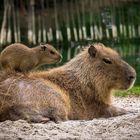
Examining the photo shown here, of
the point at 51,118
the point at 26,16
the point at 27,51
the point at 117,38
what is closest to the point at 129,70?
the point at 51,118

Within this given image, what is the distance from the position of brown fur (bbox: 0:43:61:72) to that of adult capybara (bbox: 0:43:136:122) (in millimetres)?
1776

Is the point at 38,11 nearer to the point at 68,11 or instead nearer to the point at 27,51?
the point at 68,11

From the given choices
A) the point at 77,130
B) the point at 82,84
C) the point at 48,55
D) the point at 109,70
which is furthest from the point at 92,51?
the point at 48,55

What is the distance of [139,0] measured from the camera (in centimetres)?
5675

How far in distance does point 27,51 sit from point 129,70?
3.26m

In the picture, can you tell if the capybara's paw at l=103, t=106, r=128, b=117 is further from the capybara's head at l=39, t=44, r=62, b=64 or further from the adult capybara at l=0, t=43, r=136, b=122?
the capybara's head at l=39, t=44, r=62, b=64

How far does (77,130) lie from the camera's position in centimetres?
974

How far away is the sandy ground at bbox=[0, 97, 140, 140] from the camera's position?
913cm

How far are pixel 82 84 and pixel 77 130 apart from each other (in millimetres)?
1777

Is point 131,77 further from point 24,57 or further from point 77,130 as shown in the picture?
point 24,57

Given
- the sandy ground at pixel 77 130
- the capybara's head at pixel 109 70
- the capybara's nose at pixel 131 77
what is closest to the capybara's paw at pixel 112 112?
the capybara's head at pixel 109 70

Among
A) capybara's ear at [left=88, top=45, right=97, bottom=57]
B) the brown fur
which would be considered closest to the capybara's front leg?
capybara's ear at [left=88, top=45, right=97, bottom=57]

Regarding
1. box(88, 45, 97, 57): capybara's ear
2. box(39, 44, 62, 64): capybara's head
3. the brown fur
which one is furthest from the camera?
box(39, 44, 62, 64): capybara's head

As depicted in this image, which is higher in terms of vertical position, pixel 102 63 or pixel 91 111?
pixel 102 63
